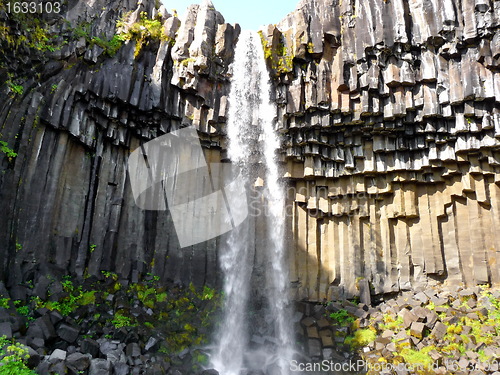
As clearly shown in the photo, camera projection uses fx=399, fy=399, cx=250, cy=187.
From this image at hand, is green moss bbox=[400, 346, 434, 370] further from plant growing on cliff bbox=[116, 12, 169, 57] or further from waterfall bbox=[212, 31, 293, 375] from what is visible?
plant growing on cliff bbox=[116, 12, 169, 57]

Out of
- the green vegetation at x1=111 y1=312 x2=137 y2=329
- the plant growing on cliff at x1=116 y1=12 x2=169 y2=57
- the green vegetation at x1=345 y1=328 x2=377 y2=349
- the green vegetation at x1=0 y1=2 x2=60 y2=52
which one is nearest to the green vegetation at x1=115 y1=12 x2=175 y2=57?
the plant growing on cliff at x1=116 y1=12 x2=169 y2=57

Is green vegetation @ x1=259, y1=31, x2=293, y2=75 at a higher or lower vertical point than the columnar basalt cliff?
higher

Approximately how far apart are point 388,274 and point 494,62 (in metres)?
7.57

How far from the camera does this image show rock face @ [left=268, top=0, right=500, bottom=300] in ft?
41.6

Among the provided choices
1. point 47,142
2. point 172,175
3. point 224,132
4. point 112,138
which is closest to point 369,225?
point 224,132

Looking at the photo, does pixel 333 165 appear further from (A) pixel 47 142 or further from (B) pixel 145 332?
(A) pixel 47 142

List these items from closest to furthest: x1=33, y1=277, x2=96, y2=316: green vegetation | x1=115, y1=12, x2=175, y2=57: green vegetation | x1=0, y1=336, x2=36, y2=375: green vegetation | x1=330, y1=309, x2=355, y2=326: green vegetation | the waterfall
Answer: x1=0, y1=336, x2=36, y2=375: green vegetation → x1=33, y1=277, x2=96, y2=316: green vegetation → x1=330, y1=309, x2=355, y2=326: green vegetation → the waterfall → x1=115, y1=12, x2=175, y2=57: green vegetation

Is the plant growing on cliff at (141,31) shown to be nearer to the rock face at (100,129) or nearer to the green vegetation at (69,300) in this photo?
the rock face at (100,129)

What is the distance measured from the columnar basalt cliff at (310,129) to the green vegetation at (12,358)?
3.60 metres

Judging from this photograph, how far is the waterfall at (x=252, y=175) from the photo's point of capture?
14.1 metres

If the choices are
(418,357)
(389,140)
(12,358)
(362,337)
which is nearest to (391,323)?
(362,337)

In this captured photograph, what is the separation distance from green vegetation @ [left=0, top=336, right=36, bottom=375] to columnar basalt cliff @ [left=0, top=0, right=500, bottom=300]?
3.60 metres

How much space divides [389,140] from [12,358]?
12.3 meters

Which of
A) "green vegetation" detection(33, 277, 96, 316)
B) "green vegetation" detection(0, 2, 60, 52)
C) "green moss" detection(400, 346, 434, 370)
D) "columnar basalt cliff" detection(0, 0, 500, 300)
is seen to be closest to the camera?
"green moss" detection(400, 346, 434, 370)
